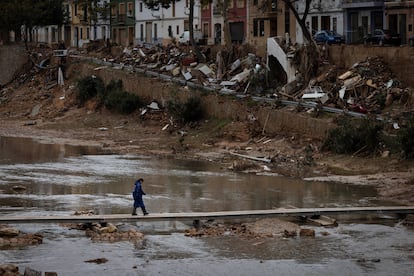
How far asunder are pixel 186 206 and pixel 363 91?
21.9 metres

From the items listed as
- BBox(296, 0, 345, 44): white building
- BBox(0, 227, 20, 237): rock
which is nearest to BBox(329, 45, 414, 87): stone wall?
BBox(296, 0, 345, 44): white building

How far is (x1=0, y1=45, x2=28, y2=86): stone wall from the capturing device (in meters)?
95.2

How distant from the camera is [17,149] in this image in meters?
64.0

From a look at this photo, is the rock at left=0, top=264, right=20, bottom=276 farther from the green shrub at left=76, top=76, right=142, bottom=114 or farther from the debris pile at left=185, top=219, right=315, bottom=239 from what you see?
the green shrub at left=76, top=76, right=142, bottom=114

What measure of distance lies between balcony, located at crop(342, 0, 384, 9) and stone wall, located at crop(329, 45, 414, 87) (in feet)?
27.9

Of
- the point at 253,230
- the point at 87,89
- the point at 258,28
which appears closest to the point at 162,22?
the point at 258,28

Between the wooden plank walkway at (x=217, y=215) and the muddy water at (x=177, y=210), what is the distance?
404 mm

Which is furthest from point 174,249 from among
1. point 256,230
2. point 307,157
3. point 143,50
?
point 143,50

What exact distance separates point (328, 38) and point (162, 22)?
95.8ft

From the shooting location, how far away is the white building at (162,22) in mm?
95550

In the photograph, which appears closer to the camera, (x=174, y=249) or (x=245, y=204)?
(x=174, y=249)

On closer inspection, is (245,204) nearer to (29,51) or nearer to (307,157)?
(307,157)

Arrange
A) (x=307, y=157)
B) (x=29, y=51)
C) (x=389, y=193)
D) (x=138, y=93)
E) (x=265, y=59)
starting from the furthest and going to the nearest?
(x=29, y=51), (x=138, y=93), (x=265, y=59), (x=307, y=157), (x=389, y=193)

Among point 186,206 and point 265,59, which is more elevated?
point 265,59
